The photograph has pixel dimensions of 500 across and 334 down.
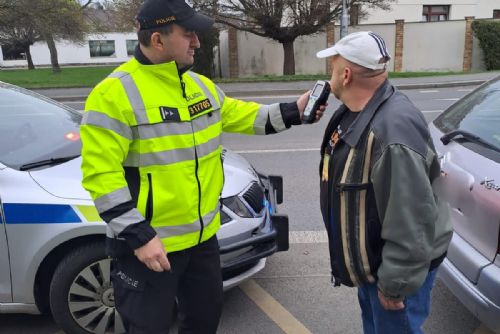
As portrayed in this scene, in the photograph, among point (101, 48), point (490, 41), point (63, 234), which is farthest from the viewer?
point (101, 48)

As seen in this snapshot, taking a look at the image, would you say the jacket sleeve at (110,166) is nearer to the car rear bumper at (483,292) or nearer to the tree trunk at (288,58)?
the car rear bumper at (483,292)

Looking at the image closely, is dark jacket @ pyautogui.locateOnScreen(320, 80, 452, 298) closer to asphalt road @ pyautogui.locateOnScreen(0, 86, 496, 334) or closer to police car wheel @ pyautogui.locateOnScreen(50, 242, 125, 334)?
asphalt road @ pyautogui.locateOnScreen(0, 86, 496, 334)

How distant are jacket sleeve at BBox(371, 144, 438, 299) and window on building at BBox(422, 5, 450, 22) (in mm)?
33002

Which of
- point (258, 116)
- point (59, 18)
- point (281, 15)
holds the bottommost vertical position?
point (258, 116)

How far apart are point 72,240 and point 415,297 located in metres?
1.74

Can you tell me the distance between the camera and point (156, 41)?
5.98 feet

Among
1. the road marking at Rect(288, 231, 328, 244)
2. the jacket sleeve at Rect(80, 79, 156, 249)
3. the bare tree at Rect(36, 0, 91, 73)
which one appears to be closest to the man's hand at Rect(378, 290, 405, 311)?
the jacket sleeve at Rect(80, 79, 156, 249)

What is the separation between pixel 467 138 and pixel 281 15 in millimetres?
18254

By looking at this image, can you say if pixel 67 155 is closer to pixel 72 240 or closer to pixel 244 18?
pixel 72 240

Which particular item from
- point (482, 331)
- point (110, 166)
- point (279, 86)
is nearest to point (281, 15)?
point (279, 86)

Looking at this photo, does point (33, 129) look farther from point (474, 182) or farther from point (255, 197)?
point (474, 182)

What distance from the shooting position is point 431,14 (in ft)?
104

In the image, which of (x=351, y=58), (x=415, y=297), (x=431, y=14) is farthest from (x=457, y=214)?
(x=431, y=14)

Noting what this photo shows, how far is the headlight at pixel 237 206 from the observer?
9.32ft
